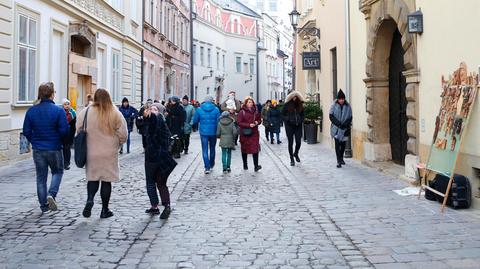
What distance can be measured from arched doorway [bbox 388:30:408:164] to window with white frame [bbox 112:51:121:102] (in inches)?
510

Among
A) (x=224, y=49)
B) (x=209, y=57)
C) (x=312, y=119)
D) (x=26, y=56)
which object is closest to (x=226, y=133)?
(x=26, y=56)

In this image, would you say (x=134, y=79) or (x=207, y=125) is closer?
(x=207, y=125)

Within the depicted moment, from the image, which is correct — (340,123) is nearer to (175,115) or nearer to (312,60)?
(175,115)

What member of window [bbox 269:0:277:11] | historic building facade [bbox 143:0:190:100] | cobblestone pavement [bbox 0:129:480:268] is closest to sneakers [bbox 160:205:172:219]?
cobblestone pavement [bbox 0:129:480:268]

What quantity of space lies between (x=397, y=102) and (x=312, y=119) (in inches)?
315

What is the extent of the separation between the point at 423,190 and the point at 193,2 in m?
39.0

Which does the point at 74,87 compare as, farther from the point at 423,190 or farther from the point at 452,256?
the point at 452,256

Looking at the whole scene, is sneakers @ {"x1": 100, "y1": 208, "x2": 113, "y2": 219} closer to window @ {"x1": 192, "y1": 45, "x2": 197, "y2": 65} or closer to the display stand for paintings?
the display stand for paintings

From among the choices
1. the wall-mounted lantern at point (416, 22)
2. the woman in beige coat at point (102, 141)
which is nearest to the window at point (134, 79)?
the wall-mounted lantern at point (416, 22)

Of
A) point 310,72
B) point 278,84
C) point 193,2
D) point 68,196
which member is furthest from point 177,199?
point 278,84

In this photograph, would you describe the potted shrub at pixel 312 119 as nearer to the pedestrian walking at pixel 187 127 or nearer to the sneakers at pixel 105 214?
the pedestrian walking at pixel 187 127

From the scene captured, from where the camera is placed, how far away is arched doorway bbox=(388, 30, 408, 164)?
457 inches

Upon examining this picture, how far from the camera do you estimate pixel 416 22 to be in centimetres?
917

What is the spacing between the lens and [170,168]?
7266 millimetres
